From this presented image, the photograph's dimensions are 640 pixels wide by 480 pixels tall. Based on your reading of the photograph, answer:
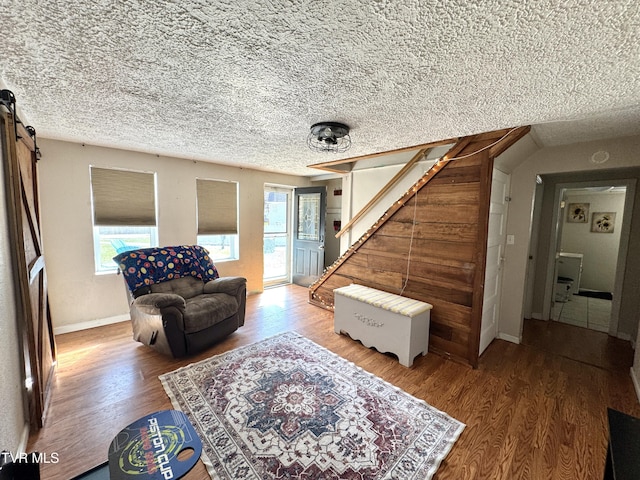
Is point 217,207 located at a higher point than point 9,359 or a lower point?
higher

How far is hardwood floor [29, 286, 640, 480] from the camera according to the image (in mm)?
1507

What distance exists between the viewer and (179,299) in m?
2.47

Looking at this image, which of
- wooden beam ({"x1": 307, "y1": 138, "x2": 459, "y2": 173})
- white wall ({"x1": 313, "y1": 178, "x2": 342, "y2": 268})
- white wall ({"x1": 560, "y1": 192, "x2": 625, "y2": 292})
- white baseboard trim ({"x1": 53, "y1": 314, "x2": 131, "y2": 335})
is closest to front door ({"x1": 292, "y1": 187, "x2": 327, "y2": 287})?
wooden beam ({"x1": 307, "y1": 138, "x2": 459, "y2": 173})

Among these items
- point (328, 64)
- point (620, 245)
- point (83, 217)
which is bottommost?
point (620, 245)

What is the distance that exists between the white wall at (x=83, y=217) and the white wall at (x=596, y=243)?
6795 millimetres

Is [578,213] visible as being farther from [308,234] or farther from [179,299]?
[179,299]

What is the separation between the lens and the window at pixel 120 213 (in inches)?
125

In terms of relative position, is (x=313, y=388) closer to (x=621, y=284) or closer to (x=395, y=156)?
(x=395, y=156)

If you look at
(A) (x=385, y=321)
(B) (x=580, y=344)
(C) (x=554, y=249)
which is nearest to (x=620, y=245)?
(C) (x=554, y=249)

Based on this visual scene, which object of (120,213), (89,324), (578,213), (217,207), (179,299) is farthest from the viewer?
(578,213)

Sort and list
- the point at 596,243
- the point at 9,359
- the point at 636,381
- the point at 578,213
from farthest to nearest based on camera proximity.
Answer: the point at 578,213, the point at 596,243, the point at 636,381, the point at 9,359

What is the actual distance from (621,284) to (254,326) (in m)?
4.48

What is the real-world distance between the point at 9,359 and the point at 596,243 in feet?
26.9

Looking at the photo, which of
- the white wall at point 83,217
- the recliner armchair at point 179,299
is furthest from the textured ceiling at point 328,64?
the recliner armchair at point 179,299
